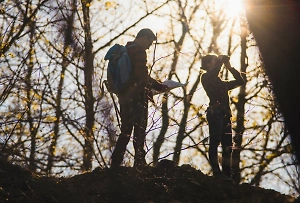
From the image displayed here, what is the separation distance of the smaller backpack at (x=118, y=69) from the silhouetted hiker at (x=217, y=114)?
1.17m

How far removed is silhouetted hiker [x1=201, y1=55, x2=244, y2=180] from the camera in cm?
709

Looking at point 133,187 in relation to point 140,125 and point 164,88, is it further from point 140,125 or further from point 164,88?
point 164,88

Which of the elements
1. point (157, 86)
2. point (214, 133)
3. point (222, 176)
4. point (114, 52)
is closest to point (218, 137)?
point (214, 133)

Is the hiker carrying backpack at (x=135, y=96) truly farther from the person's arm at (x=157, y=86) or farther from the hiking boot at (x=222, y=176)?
the hiking boot at (x=222, y=176)

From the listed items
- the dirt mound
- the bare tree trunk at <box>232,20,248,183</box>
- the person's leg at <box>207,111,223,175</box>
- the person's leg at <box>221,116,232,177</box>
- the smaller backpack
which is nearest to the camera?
the dirt mound

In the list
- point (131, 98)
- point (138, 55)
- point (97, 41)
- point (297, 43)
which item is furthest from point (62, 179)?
point (97, 41)

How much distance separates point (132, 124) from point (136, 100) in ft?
0.94

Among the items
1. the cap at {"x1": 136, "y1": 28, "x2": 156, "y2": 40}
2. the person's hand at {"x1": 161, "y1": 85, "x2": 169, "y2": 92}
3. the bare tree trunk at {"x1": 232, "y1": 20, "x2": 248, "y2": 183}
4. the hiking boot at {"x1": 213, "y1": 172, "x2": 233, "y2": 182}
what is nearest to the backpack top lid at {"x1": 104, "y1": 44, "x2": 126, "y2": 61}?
the cap at {"x1": 136, "y1": 28, "x2": 156, "y2": 40}

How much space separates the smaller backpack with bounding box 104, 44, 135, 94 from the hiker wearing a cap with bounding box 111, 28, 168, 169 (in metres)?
0.07

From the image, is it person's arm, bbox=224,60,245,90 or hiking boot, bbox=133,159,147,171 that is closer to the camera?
hiking boot, bbox=133,159,147,171

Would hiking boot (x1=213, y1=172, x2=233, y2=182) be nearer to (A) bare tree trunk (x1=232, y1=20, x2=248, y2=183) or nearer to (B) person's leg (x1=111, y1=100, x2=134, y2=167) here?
(B) person's leg (x1=111, y1=100, x2=134, y2=167)

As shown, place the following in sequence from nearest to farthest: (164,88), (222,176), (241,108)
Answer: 1. (164,88)
2. (222,176)
3. (241,108)

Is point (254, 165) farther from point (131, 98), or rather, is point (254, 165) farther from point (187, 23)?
point (131, 98)

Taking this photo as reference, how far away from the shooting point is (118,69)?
659 cm
